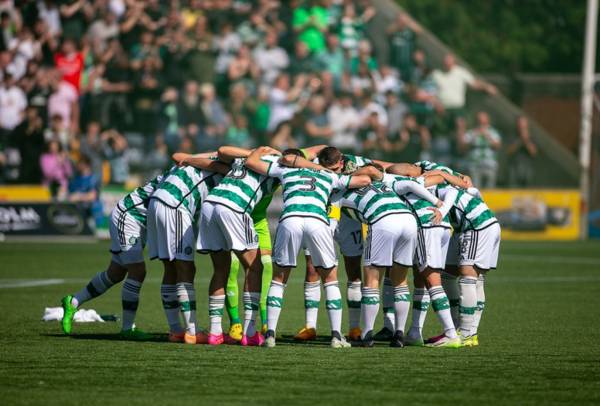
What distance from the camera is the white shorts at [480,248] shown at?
1225 cm

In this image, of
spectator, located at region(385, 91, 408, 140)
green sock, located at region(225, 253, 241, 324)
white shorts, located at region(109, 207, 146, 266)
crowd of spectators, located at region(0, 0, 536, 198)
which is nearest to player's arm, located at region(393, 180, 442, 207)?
green sock, located at region(225, 253, 241, 324)

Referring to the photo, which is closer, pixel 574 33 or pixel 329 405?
pixel 329 405

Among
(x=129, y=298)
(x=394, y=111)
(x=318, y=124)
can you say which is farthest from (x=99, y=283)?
(x=394, y=111)

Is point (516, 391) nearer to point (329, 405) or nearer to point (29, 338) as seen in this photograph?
point (329, 405)

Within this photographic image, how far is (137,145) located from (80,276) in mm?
9545

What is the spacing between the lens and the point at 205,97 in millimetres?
29484

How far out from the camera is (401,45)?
1244 inches

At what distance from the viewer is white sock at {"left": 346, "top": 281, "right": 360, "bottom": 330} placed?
13.0 meters

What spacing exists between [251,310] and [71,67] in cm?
1876

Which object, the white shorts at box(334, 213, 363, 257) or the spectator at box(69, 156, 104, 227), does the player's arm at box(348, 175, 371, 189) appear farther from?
the spectator at box(69, 156, 104, 227)

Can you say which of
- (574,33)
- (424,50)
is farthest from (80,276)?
(574,33)

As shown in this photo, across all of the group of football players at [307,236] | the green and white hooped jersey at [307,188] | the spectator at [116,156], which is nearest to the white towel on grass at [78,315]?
the group of football players at [307,236]

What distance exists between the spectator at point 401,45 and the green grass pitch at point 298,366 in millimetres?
15576

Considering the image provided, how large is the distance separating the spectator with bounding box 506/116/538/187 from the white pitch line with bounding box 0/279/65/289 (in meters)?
15.0
